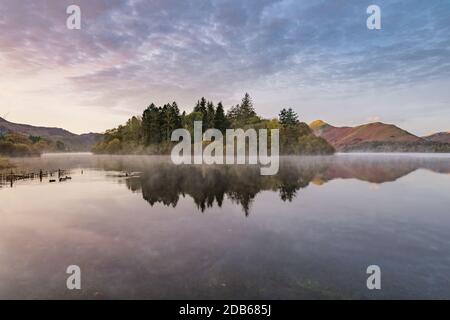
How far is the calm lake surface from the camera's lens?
10633mm

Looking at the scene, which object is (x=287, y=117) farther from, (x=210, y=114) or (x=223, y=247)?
(x=223, y=247)

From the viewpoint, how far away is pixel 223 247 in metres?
15.0

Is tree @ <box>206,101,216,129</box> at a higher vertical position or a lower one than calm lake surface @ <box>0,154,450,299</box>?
higher

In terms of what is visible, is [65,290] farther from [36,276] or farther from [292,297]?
[292,297]

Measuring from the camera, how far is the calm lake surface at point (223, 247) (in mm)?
10633

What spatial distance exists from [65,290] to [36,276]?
205 centimetres

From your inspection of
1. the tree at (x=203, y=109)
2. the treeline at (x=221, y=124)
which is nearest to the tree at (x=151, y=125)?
the treeline at (x=221, y=124)

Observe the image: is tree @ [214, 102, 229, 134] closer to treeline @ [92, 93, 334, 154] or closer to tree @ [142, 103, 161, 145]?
treeline @ [92, 93, 334, 154]

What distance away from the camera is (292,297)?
32.8 ft

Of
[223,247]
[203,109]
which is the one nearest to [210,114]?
[203,109]

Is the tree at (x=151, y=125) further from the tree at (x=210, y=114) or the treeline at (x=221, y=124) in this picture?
the tree at (x=210, y=114)

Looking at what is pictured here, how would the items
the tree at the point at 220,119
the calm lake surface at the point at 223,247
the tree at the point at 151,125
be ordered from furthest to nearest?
the tree at the point at 151,125 → the tree at the point at 220,119 → the calm lake surface at the point at 223,247

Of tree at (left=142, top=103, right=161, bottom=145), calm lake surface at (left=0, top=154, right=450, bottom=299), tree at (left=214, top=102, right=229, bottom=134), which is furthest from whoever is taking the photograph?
tree at (left=142, top=103, right=161, bottom=145)

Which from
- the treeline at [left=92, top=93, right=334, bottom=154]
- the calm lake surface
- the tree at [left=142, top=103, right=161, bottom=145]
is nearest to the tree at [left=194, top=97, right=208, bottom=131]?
the treeline at [left=92, top=93, right=334, bottom=154]
